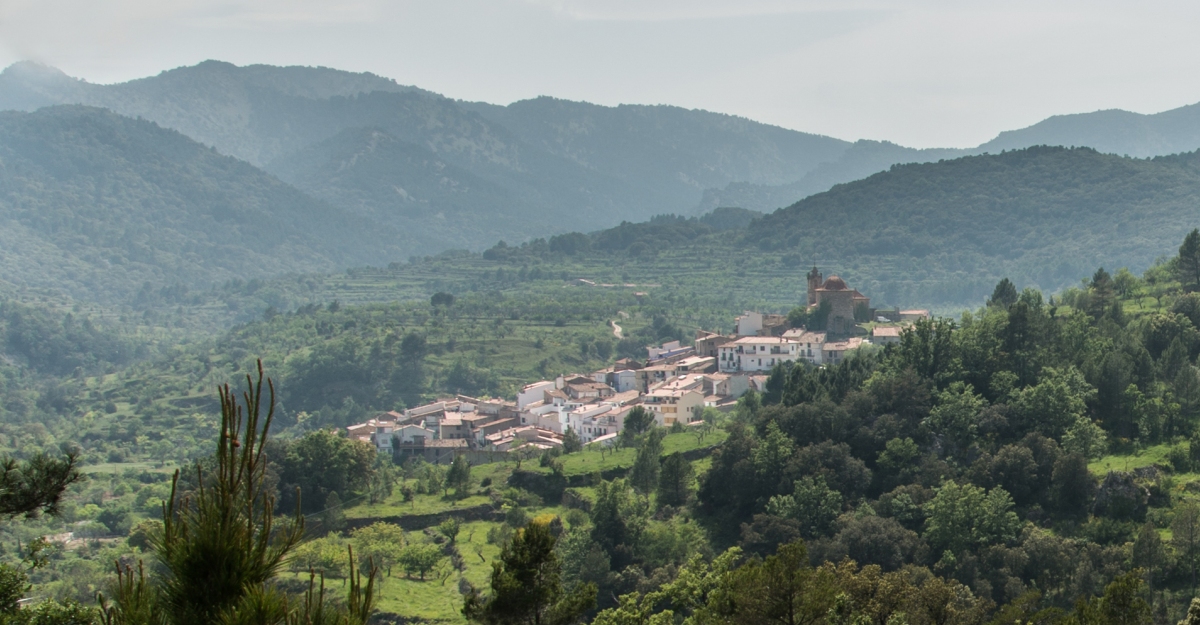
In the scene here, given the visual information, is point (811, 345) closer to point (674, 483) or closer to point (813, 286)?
point (813, 286)

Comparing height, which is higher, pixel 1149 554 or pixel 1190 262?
pixel 1190 262

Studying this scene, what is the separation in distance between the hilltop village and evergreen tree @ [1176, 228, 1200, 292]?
12815 millimetres

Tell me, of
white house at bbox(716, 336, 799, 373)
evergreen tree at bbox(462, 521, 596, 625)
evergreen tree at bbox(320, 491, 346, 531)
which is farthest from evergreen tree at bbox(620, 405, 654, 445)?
evergreen tree at bbox(462, 521, 596, 625)

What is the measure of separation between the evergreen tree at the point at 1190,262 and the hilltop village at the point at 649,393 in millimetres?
12815

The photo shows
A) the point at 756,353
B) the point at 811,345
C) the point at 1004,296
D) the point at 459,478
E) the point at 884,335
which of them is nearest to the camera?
the point at 459,478

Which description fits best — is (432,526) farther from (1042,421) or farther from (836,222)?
(836,222)

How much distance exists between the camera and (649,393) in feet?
191

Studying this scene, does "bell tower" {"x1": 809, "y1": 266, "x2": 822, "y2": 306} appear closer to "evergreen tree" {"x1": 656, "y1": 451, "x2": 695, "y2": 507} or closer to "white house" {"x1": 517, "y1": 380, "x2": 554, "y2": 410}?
"white house" {"x1": 517, "y1": 380, "x2": 554, "y2": 410}

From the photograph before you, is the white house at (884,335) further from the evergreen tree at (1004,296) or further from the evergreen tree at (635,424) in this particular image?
the evergreen tree at (635,424)

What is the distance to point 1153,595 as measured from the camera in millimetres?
28109

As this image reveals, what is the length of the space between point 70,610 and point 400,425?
48985 millimetres

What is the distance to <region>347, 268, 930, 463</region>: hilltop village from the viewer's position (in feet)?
181

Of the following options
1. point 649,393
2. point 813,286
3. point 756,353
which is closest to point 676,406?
point 649,393

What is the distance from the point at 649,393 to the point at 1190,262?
23756 mm
